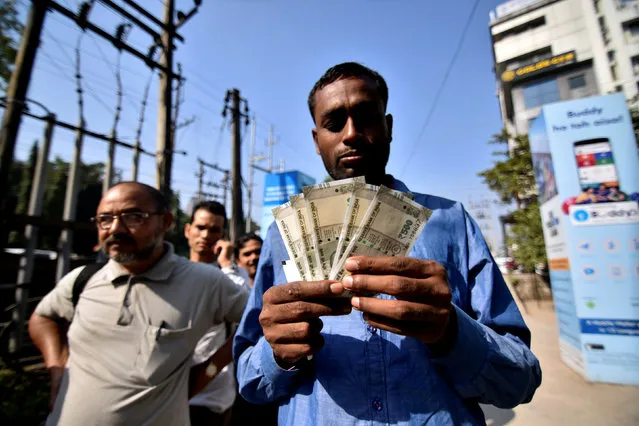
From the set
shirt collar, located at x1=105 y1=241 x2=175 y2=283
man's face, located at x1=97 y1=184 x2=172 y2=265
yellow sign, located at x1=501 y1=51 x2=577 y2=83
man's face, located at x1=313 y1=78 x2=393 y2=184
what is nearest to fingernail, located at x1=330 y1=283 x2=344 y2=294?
man's face, located at x1=313 y1=78 x2=393 y2=184

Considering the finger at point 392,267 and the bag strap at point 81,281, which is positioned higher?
the finger at point 392,267

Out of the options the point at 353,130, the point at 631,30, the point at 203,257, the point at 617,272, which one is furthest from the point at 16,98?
the point at 631,30

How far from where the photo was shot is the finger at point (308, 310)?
31.5 inches

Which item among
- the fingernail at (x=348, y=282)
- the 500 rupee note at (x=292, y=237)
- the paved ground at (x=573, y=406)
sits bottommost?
the paved ground at (x=573, y=406)

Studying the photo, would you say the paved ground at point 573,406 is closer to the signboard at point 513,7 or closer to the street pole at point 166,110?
the street pole at point 166,110

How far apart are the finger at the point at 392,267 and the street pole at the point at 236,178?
1112cm

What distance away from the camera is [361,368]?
1.01 m

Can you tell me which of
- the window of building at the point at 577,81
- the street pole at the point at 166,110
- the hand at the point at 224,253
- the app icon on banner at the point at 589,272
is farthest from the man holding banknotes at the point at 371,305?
the window of building at the point at 577,81

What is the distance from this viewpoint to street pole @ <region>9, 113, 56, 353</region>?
6.01 meters

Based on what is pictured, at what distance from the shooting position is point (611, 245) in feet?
15.6

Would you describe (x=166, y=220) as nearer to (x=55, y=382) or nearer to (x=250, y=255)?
(x=55, y=382)

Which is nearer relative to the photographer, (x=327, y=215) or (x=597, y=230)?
(x=327, y=215)

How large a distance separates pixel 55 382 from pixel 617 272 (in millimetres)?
7066

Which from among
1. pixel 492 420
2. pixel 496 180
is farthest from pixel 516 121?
pixel 492 420
